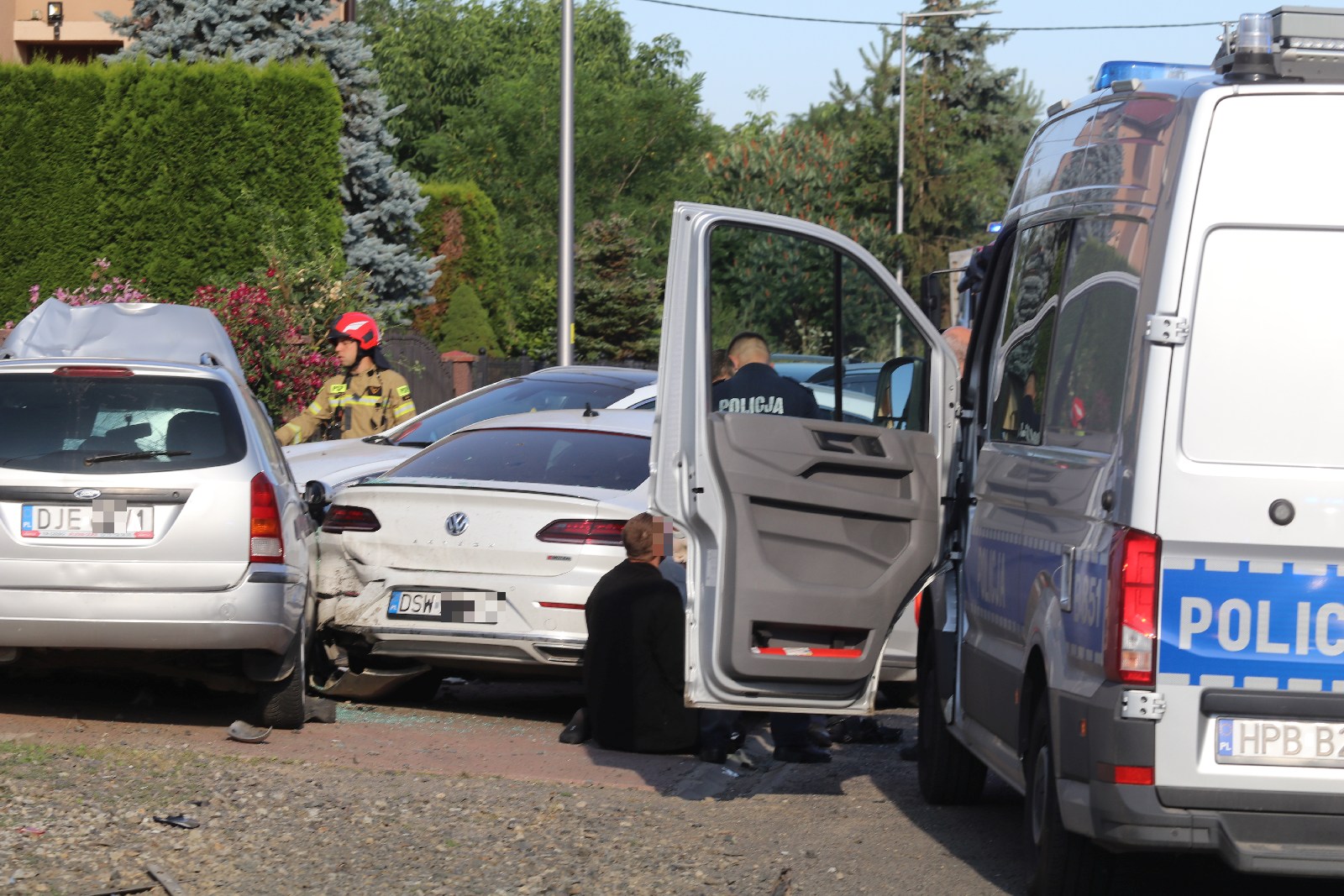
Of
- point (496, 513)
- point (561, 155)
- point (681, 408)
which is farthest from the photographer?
point (561, 155)

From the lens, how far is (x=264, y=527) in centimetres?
809

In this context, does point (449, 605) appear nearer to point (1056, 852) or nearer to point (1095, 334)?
point (1056, 852)

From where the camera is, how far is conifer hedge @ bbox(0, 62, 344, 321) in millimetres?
22438

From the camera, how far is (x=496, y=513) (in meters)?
9.09

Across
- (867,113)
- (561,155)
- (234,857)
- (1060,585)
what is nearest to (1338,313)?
(1060,585)

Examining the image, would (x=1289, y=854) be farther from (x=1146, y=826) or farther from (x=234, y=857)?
(x=234, y=857)

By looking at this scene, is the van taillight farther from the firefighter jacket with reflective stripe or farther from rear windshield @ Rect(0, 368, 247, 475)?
the firefighter jacket with reflective stripe

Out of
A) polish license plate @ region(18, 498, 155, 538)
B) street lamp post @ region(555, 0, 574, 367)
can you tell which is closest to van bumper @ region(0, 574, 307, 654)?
polish license plate @ region(18, 498, 155, 538)

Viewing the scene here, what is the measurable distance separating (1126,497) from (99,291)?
18.6 metres

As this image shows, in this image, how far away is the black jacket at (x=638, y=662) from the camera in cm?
852

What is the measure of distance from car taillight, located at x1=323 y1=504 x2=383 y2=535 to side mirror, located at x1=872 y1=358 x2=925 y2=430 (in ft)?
10.3

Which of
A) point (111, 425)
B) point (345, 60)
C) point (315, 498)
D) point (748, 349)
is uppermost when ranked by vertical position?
point (345, 60)

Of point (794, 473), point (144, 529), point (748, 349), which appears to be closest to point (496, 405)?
point (144, 529)

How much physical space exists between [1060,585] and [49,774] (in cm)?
356
